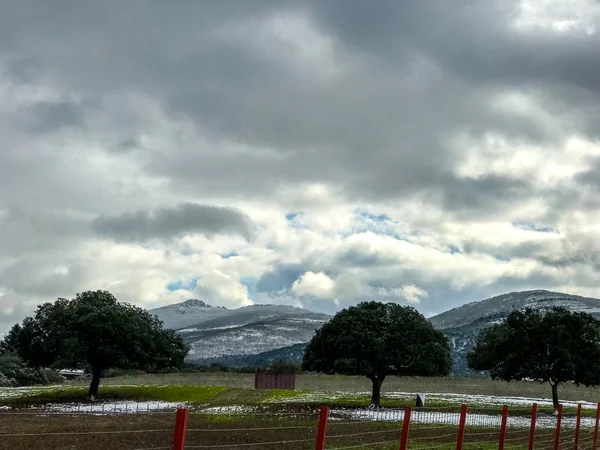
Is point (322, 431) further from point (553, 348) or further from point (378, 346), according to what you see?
point (553, 348)

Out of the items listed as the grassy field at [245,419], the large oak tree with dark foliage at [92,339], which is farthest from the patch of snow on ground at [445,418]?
the large oak tree with dark foliage at [92,339]

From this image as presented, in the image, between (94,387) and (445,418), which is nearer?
(445,418)

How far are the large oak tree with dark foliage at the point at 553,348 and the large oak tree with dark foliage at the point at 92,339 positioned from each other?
28.0 meters

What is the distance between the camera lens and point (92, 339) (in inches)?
2175

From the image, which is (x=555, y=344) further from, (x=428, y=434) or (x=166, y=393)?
(x=166, y=393)

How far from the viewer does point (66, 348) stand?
5281 centimetres

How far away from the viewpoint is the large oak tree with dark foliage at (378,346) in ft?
155

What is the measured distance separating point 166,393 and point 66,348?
1162cm

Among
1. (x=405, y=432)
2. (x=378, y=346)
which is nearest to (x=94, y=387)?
(x=378, y=346)

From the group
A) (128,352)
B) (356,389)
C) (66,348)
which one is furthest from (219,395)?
(356,389)

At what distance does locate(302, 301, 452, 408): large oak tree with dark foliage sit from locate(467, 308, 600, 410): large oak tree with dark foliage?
5497 millimetres

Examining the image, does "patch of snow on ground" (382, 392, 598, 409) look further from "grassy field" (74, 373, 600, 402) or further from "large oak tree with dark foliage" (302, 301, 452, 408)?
"large oak tree with dark foliage" (302, 301, 452, 408)

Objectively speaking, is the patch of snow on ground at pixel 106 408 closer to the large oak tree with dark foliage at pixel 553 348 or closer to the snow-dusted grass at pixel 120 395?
the snow-dusted grass at pixel 120 395

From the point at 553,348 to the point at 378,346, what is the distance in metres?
14.1
